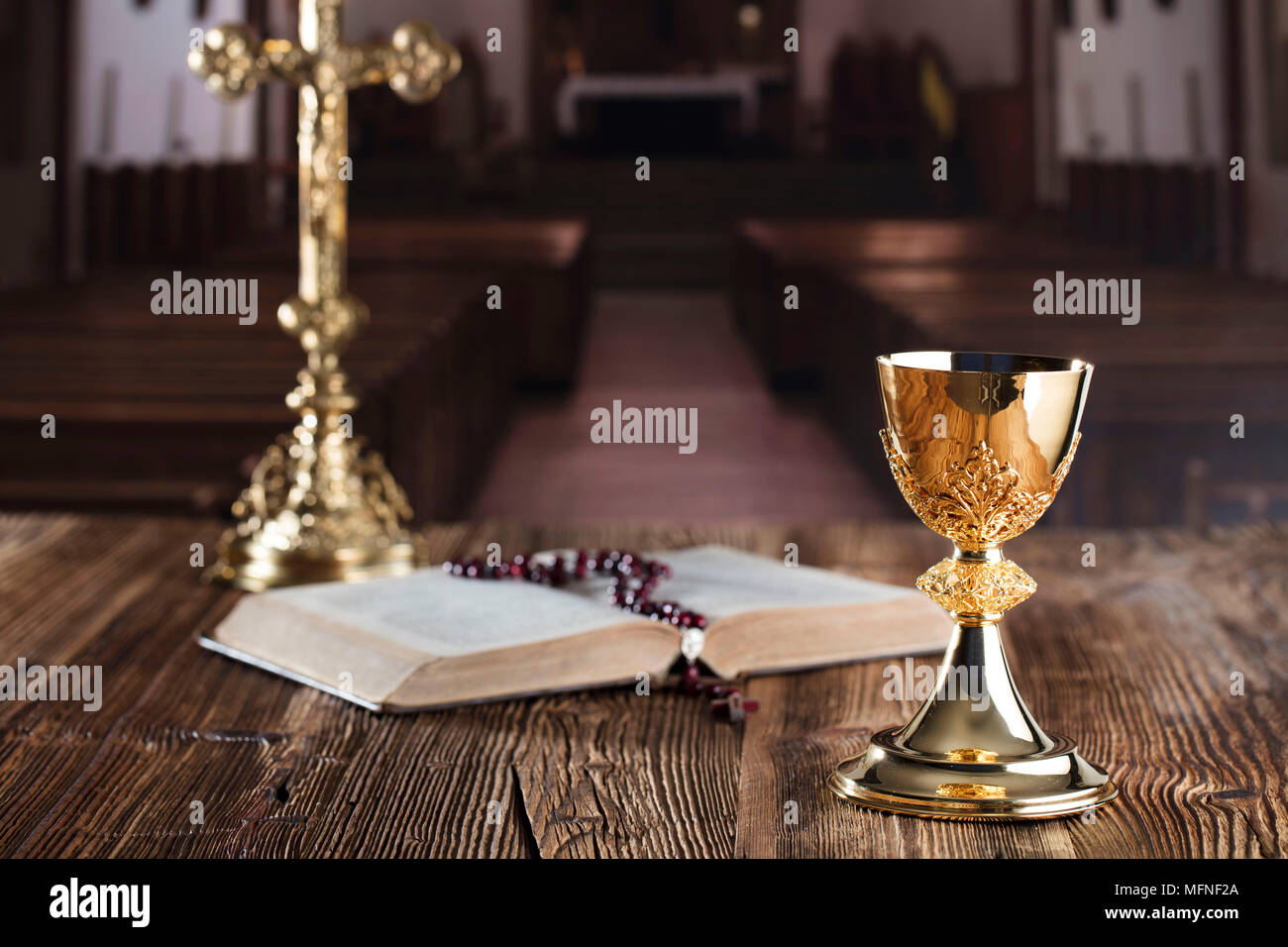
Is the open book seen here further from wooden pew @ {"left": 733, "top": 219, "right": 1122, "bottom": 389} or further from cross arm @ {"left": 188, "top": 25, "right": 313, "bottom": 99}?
wooden pew @ {"left": 733, "top": 219, "right": 1122, "bottom": 389}

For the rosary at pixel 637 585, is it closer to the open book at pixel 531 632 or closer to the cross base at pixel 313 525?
the open book at pixel 531 632

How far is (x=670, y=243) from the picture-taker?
12367 mm

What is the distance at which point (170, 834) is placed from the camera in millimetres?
696

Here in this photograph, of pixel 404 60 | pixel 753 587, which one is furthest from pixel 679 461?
pixel 753 587

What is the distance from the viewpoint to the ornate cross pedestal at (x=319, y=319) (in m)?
1.20

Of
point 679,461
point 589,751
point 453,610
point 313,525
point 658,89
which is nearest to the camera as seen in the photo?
point 589,751

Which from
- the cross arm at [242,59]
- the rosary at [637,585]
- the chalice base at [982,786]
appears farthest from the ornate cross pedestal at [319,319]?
the chalice base at [982,786]

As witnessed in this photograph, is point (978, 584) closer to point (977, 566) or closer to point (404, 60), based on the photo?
point (977, 566)

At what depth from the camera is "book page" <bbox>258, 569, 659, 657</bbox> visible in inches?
36.1

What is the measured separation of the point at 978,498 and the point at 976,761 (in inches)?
4.6

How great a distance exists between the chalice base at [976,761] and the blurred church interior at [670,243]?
136 cm

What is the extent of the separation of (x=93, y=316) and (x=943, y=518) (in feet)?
12.5

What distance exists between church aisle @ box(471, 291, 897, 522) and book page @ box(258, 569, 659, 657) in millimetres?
3407
